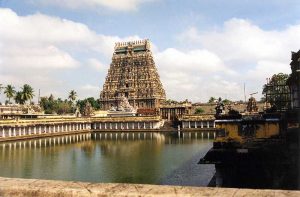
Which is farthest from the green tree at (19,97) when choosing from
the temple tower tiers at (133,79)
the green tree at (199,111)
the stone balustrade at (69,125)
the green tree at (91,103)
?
the green tree at (199,111)

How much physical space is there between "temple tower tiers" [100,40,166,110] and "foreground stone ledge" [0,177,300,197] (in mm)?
114101

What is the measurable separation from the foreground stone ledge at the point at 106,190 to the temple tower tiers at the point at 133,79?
114101 mm

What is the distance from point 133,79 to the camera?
408 ft

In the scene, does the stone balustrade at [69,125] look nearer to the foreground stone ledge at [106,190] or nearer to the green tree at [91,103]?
the green tree at [91,103]

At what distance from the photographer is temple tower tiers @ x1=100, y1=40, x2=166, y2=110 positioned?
398 ft

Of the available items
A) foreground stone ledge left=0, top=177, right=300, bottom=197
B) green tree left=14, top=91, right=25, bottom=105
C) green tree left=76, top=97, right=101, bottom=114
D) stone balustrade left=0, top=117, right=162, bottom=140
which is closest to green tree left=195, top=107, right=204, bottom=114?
stone balustrade left=0, top=117, right=162, bottom=140

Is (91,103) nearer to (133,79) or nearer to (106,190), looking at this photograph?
(133,79)

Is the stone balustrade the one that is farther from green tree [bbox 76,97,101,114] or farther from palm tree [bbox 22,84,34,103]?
green tree [bbox 76,97,101,114]

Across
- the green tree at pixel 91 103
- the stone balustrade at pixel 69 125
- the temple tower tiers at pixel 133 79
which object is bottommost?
the stone balustrade at pixel 69 125

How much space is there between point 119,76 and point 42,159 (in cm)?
8845

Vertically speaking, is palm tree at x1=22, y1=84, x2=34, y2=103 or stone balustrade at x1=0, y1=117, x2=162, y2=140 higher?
palm tree at x1=22, y1=84, x2=34, y2=103

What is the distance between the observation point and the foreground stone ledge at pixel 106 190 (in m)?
4.22

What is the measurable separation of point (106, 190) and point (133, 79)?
120258mm

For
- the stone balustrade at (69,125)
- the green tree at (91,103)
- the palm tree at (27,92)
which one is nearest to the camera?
the stone balustrade at (69,125)
